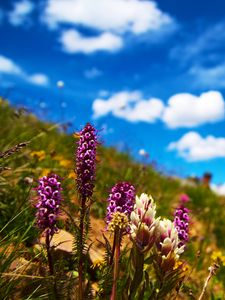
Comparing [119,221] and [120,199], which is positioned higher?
[120,199]

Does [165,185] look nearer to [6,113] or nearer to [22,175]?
[6,113]

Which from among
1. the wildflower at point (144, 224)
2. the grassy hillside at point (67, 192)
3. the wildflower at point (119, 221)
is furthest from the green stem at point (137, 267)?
Result: the grassy hillside at point (67, 192)

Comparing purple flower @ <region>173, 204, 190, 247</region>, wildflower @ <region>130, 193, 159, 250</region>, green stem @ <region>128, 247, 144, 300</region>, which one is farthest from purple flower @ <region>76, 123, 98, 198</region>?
purple flower @ <region>173, 204, 190, 247</region>

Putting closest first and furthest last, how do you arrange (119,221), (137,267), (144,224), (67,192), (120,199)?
1. (119,221)
2. (144,224)
3. (137,267)
4. (120,199)
5. (67,192)

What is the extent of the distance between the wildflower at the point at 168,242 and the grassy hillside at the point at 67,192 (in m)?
0.40

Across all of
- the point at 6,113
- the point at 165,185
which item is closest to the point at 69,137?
the point at 6,113

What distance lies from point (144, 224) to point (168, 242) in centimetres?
17

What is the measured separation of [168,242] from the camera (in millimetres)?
2867

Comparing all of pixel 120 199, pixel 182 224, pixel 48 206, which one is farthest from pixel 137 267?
pixel 182 224

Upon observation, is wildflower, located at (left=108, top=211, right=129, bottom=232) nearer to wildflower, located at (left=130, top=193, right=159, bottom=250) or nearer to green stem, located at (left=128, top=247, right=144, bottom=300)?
wildflower, located at (left=130, top=193, right=159, bottom=250)

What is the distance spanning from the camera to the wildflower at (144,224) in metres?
2.83

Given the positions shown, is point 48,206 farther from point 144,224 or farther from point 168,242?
point 168,242

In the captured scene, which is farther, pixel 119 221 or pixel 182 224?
pixel 182 224

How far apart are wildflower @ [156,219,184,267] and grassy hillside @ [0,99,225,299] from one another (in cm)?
40
